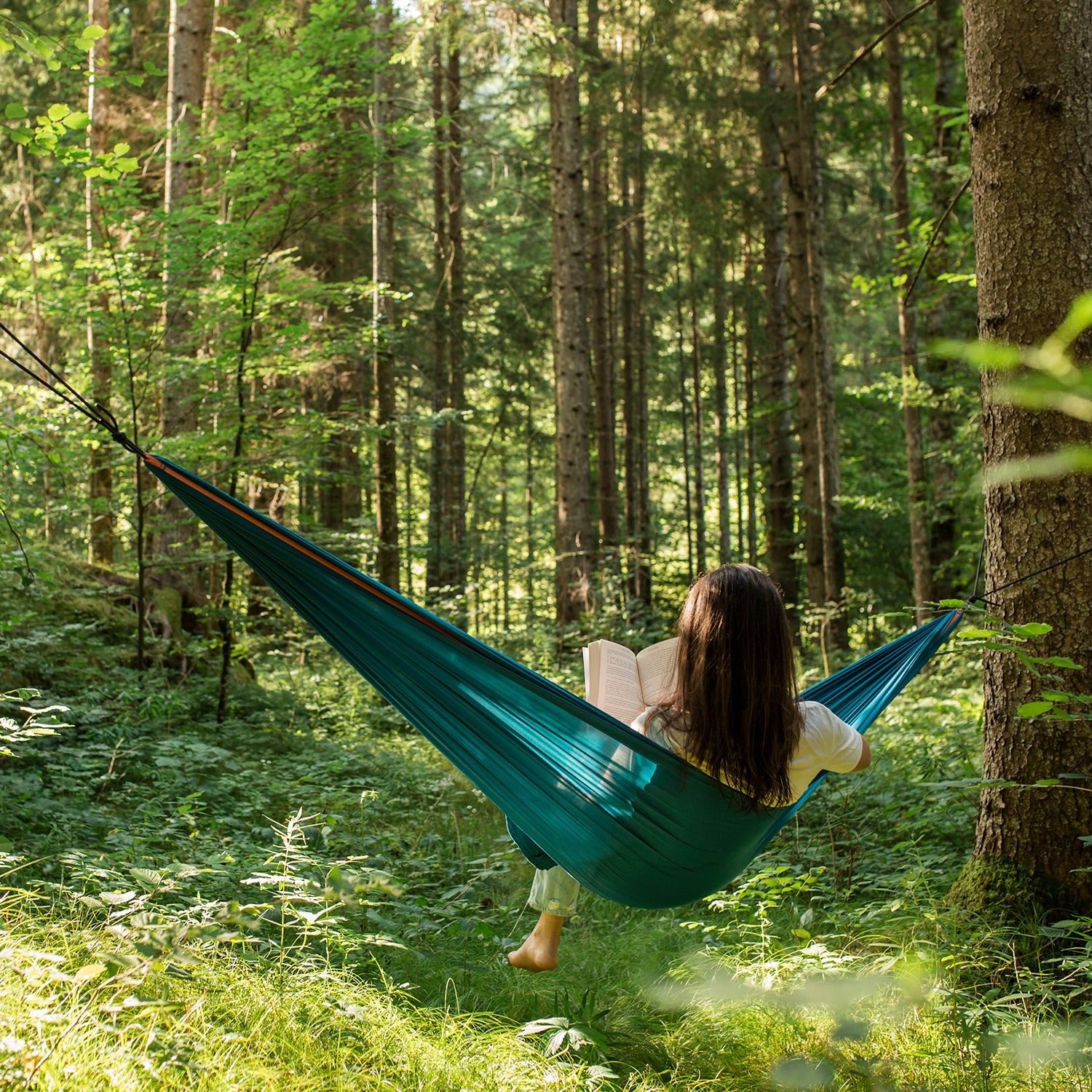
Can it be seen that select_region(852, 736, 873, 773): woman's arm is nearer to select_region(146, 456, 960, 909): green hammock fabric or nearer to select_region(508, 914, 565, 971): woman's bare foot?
select_region(146, 456, 960, 909): green hammock fabric

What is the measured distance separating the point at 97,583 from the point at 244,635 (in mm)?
762

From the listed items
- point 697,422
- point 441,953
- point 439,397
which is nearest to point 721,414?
point 697,422

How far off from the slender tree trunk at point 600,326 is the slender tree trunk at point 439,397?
1.57 meters

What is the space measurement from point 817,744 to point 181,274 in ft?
12.1

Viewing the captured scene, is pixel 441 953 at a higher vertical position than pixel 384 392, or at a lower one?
lower

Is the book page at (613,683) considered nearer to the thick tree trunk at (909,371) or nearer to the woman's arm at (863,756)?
the woman's arm at (863,756)

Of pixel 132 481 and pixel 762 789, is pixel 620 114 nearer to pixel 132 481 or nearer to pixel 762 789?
pixel 132 481

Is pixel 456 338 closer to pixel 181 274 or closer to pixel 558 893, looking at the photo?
pixel 181 274

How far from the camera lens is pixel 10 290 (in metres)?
4.33

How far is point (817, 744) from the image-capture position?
1860mm

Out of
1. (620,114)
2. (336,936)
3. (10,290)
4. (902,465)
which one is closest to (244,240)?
(10,290)

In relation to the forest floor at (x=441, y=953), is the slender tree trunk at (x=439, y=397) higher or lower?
higher

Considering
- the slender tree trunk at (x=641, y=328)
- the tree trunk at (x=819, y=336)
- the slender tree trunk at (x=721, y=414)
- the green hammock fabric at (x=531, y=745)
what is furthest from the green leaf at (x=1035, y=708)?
the slender tree trunk at (x=721, y=414)

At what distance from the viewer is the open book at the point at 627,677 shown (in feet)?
6.26
